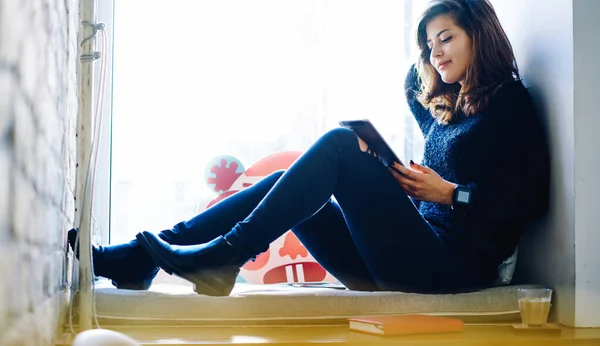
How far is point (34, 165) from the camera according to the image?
1.17 metres

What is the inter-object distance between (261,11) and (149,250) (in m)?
1.26

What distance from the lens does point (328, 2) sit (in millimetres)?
2775

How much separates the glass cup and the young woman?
169mm

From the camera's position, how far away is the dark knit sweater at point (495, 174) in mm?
1972

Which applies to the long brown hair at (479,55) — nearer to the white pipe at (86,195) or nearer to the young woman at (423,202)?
the young woman at (423,202)

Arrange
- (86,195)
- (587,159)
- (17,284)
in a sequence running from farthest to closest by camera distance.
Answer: (587,159), (86,195), (17,284)

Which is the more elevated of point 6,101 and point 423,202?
A: point 6,101

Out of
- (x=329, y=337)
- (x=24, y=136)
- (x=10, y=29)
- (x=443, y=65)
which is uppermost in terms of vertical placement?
(x=443, y=65)

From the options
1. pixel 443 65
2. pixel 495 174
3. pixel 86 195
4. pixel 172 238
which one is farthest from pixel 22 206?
pixel 443 65

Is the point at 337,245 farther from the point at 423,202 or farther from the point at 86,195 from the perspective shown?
the point at 86,195

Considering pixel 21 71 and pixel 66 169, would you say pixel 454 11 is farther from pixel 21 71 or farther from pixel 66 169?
pixel 21 71

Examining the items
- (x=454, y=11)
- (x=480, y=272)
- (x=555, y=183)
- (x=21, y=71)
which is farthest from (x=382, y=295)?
(x=21, y=71)

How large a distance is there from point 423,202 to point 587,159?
1.56 feet

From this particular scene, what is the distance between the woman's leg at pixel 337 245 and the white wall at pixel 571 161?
1.67 ft
